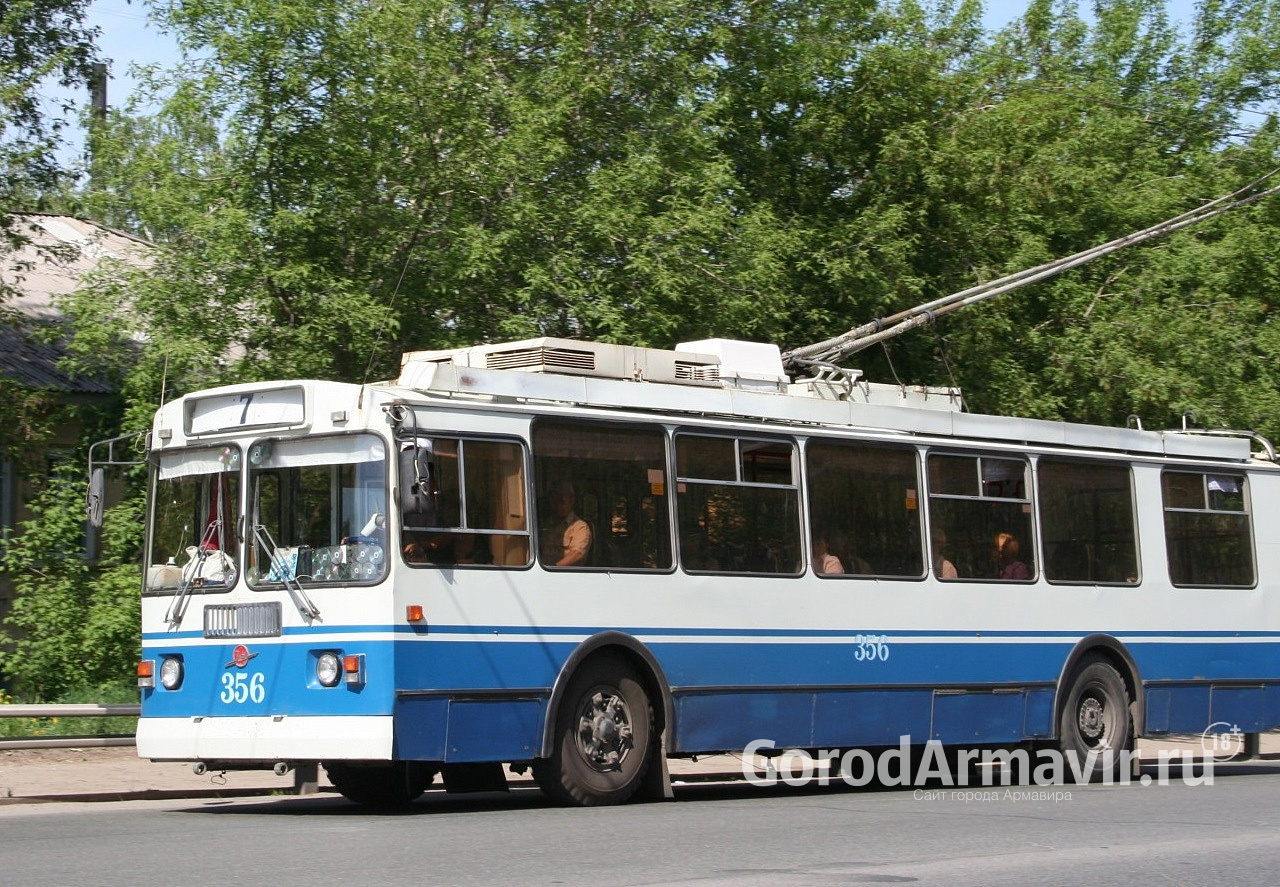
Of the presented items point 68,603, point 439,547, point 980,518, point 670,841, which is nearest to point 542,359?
point 439,547

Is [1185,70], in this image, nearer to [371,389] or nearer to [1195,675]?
[1195,675]

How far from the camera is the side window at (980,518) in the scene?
47.1ft

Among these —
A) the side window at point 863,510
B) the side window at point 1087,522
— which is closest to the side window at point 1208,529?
the side window at point 1087,522

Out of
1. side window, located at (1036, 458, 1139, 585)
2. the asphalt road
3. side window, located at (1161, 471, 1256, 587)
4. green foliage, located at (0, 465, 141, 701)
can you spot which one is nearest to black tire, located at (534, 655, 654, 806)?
the asphalt road

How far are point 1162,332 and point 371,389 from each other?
1519 cm

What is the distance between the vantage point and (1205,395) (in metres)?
23.7

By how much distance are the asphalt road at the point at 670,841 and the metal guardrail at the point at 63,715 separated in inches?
98.5

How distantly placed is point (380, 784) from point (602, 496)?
2725 mm

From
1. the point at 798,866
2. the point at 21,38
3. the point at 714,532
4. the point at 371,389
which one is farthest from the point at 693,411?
the point at 21,38

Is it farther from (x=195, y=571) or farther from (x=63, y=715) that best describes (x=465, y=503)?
(x=63, y=715)

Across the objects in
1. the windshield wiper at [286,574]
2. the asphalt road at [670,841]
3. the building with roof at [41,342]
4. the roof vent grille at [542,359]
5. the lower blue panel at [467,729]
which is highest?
the building with roof at [41,342]

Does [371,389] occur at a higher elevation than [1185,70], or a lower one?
lower

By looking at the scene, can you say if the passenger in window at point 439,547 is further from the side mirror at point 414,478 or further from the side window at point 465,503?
the side mirror at point 414,478

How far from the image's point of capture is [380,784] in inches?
495
